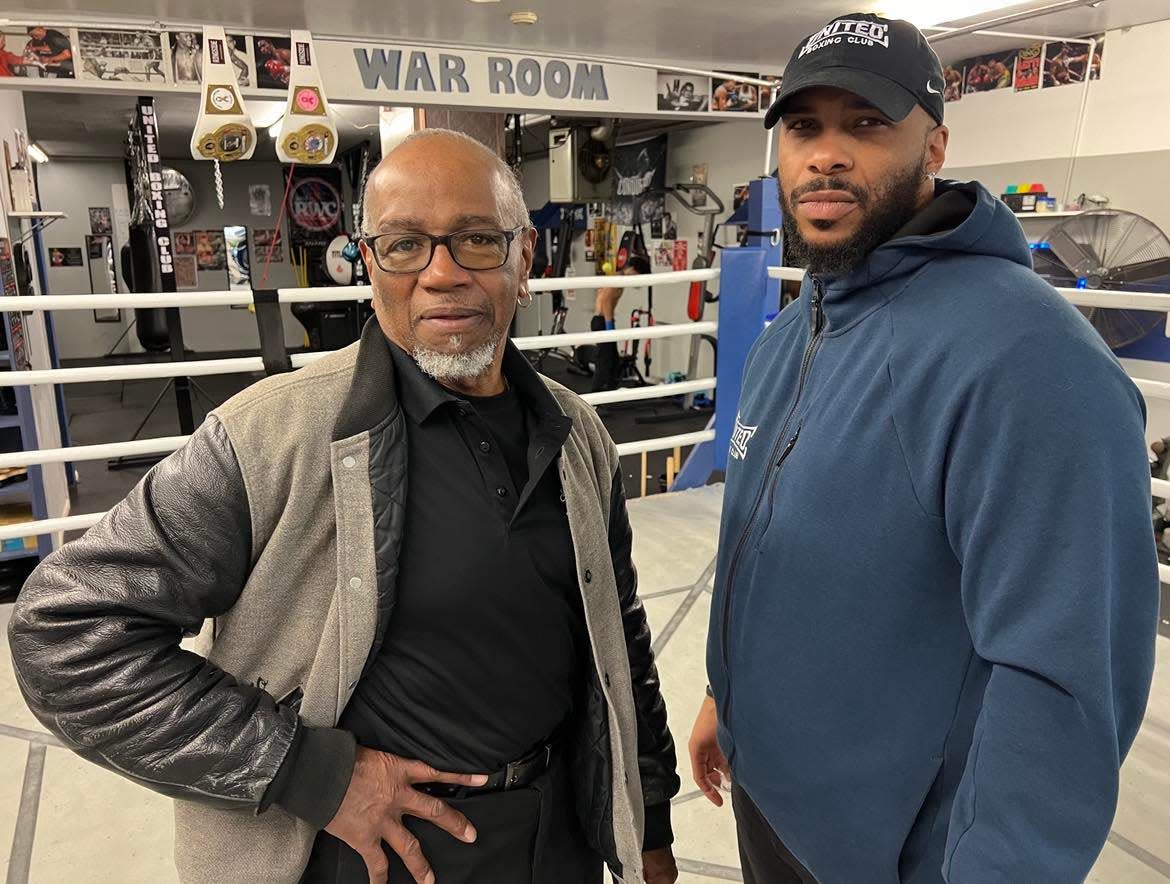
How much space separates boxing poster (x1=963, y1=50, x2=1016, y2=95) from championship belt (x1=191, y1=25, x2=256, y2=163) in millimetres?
4923

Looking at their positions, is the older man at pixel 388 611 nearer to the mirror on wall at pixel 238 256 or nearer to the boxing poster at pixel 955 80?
the boxing poster at pixel 955 80

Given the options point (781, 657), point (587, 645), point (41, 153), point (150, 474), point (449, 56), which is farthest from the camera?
point (41, 153)

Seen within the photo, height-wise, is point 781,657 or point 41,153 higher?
point 41,153

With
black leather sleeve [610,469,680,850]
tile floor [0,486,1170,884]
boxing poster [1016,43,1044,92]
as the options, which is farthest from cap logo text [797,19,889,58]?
boxing poster [1016,43,1044,92]

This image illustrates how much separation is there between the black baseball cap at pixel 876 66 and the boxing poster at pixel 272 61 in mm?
4126

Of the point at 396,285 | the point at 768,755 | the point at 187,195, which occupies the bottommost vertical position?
the point at 768,755

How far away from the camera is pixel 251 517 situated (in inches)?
37.9

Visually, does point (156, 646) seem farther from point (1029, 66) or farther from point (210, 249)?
point (210, 249)

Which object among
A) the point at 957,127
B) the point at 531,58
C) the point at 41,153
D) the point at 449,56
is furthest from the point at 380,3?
the point at 41,153

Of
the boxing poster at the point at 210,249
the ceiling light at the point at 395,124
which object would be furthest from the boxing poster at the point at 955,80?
the boxing poster at the point at 210,249

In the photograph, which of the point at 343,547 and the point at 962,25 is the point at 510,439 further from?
the point at 962,25

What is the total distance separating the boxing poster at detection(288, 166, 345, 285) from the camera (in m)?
13.1

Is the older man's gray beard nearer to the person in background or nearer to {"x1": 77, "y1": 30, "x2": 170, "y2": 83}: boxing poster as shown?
{"x1": 77, "y1": 30, "x2": 170, "y2": 83}: boxing poster

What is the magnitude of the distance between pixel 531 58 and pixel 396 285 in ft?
13.3
